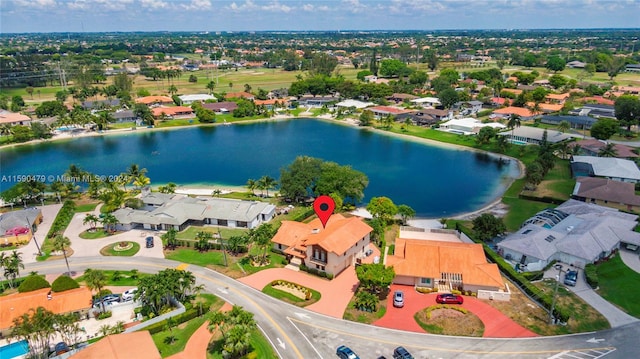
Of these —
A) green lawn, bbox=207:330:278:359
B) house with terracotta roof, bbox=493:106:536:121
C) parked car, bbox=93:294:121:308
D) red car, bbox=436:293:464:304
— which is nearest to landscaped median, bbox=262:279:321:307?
green lawn, bbox=207:330:278:359

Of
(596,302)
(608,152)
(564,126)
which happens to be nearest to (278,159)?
(608,152)

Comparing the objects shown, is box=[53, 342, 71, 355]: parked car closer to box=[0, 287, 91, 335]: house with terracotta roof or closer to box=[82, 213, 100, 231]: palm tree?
box=[0, 287, 91, 335]: house with terracotta roof

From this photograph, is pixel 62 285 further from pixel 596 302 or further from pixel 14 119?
pixel 14 119

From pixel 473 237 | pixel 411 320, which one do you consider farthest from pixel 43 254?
pixel 473 237

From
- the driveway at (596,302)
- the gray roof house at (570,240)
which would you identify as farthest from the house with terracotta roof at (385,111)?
the driveway at (596,302)

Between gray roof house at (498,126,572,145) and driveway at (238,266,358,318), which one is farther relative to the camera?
gray roof house at (498,126,572,145)

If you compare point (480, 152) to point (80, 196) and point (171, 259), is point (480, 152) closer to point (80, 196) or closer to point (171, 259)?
point (171, 259)
